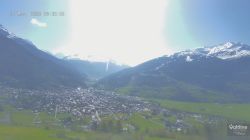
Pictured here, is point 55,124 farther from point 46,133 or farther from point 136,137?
point 136,137

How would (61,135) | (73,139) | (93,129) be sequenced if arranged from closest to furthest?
(73,139) → (61,135) → (93,129)

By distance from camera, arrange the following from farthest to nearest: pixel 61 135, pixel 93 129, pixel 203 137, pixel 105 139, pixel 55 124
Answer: pixel 55 124, pixel 93 129, pixel 61 135, pixel 105 139, pixel 203 137

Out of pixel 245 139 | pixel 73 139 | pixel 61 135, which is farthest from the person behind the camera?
pixel 61 135

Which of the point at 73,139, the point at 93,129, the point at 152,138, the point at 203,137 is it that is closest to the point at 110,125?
the point at 93,129

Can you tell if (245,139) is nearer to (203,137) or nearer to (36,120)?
(203,137)

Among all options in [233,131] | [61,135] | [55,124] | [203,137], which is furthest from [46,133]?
[233,131]

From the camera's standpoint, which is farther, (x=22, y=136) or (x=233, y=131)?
(x=22, y=136)

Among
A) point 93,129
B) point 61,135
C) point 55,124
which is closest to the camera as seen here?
point 61,135

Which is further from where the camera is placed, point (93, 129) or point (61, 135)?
point (93, 129)
